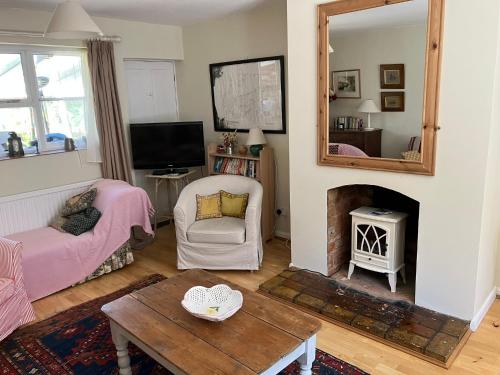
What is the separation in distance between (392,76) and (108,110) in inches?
110

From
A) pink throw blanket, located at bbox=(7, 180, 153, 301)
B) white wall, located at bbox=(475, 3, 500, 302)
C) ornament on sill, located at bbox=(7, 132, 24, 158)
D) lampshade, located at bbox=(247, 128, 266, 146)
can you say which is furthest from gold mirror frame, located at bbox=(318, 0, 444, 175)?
ornament on sill, located at bbox=(7, 132, 24, 158)

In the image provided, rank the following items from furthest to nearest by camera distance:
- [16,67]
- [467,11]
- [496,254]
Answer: [16,67], [496,254], [467,11]

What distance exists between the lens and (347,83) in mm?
2912

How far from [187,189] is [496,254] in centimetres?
253

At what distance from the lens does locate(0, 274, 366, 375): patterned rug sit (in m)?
2.30

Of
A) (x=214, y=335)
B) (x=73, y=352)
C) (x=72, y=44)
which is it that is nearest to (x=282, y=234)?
(x=73, y=352)

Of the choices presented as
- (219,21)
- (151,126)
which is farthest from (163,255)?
(219,21)

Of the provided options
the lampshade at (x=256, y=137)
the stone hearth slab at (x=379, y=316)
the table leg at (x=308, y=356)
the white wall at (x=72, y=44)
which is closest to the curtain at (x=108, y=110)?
the white wall at (x=72, y=44)

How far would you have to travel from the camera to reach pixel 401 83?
8.64 feet

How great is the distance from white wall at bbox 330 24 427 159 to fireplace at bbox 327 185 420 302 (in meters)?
0.67

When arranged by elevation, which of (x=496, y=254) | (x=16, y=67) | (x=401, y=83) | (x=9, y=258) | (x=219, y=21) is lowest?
(x=496, y=254)

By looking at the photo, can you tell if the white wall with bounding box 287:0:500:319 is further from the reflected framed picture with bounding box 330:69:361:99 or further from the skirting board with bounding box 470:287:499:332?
the reflected framed picture with bounding box 330:69:361:99

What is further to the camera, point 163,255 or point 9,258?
point 163,255

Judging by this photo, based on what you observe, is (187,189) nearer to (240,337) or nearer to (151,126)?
(151,126)
